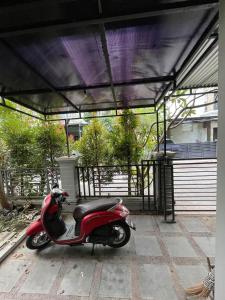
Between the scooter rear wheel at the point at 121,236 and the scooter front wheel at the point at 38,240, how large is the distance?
0.96 m

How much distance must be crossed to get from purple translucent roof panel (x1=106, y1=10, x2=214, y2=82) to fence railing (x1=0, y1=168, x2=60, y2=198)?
9.15 ft

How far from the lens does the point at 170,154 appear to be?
127 inches

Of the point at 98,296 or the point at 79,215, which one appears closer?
the point at 98,296

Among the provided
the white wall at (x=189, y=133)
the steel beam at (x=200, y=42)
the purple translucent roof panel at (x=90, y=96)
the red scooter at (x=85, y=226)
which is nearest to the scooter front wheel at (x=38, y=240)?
the red scooter at (x=85, y=226)

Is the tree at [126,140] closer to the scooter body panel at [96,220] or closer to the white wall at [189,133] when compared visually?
the scooter body panel at [96,220]

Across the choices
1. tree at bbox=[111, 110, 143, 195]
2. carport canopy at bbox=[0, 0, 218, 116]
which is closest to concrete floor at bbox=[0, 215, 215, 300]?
tree at bbox=[111, 110, 143, 195]

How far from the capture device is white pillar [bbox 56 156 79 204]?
356 cm

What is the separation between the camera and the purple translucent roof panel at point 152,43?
4.66 ft

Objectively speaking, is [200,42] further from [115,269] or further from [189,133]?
[189,133]

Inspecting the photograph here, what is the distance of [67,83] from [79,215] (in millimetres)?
1910

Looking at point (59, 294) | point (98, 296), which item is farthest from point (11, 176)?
point (98, 296)

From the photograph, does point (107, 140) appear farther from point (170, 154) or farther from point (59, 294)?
point (59, 294)

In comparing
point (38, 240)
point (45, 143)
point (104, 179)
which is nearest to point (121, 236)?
point (38, 240)

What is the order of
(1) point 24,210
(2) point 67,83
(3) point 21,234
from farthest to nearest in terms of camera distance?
(1) point 24,210, (3) point 21,234, (2) point 67,83
